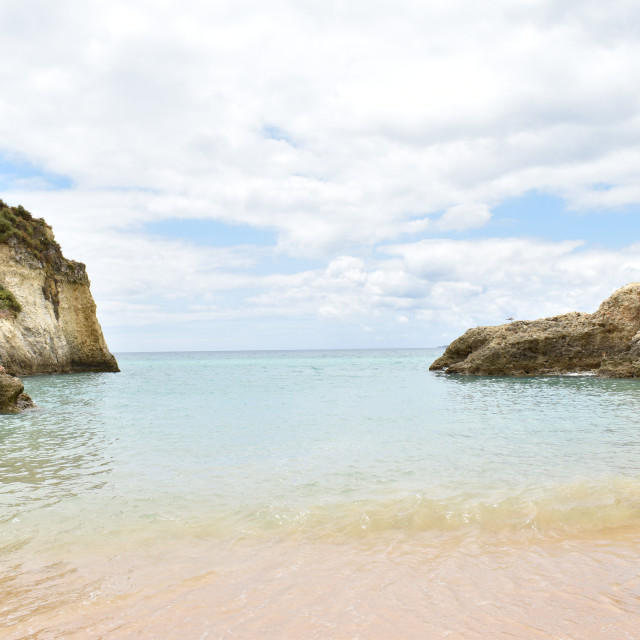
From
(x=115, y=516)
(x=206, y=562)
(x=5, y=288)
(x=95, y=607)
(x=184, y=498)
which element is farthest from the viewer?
(x=5, y=288)

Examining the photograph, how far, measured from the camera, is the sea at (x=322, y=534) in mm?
3404

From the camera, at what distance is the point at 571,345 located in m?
29.6

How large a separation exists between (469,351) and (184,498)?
32.6 m

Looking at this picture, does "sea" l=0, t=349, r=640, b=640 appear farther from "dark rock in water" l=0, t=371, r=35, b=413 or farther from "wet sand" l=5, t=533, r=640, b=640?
"dark rock in water" l=0, t=371, r=35, b=413

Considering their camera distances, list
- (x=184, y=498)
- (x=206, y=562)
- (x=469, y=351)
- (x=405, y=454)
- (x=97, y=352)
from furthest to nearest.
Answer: (x=97, y=352)
(x=469, y=351)
(x=405, y=454)
(x=184, y=498)
(x=206, y=562)

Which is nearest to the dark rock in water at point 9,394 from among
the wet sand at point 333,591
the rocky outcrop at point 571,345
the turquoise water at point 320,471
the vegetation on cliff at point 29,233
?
the turquoise water at point 320,471

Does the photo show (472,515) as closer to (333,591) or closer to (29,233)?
(333,591)

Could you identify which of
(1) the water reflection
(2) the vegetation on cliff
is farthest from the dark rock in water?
(2) the vegetation on cliff

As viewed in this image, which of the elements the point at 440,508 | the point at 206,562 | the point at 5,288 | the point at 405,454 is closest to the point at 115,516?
the point at 206,562

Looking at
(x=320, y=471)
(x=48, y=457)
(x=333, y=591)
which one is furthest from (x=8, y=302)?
(x=333, y=591)

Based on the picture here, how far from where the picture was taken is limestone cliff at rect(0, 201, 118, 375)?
31.8 metres

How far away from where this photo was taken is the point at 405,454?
29.3 ft

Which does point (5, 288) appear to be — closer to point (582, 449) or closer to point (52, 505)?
point (52, 505)

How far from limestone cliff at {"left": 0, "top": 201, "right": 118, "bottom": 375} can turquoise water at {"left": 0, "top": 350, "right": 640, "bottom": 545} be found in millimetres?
20001
